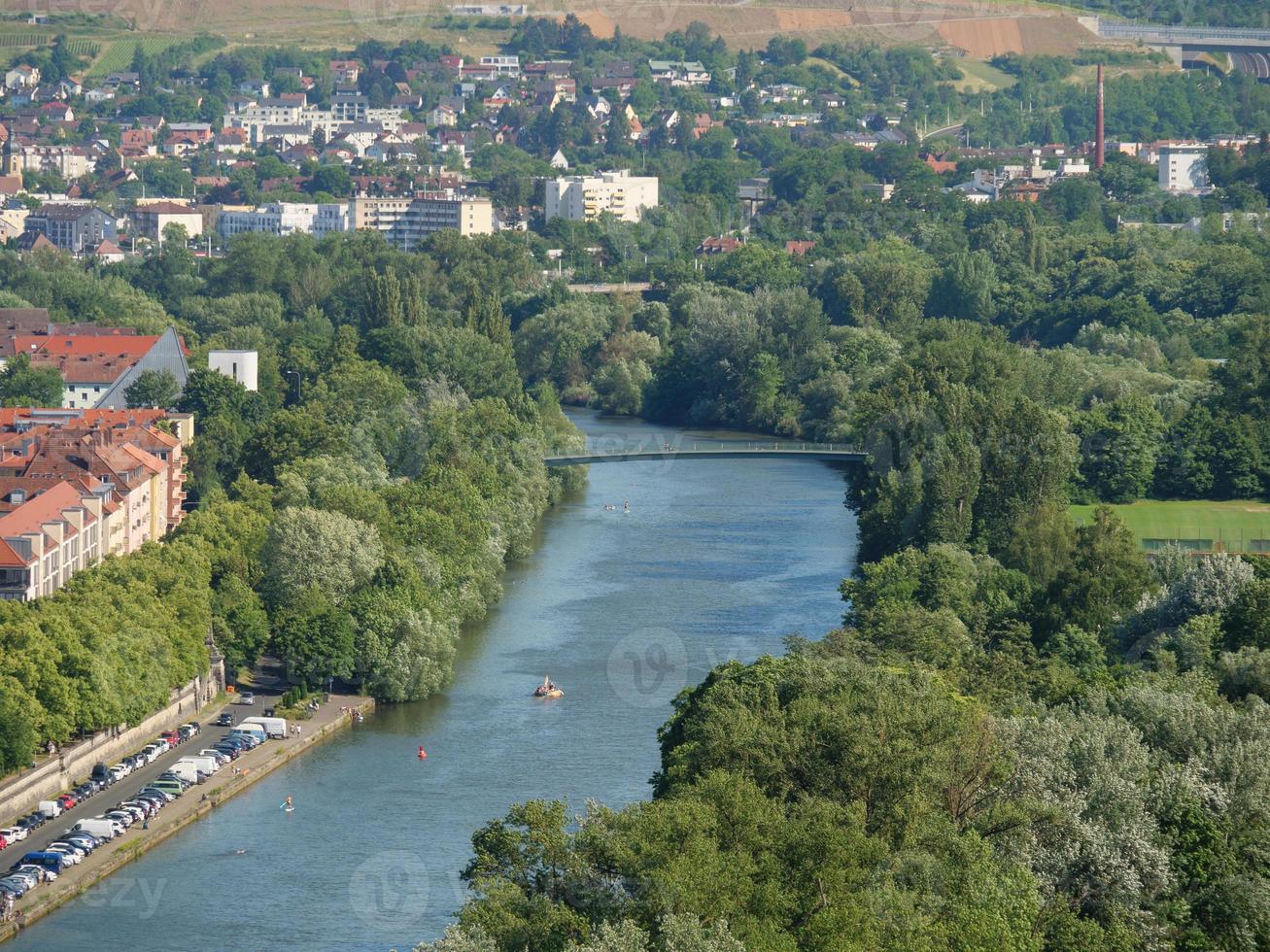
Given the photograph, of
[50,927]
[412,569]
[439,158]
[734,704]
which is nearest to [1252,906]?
[734,704]

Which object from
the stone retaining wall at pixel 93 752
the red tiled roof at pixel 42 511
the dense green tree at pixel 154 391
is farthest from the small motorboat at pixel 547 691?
the dense green tree at pixel 154 391

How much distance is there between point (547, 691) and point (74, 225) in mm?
46641

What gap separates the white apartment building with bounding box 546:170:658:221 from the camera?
69.8m

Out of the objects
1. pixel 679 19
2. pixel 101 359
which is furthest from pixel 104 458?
pixel 679 19

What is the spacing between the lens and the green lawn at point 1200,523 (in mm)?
28906

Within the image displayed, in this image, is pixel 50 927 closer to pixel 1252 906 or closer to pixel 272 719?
pixel 272 719

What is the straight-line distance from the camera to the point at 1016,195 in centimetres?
6556

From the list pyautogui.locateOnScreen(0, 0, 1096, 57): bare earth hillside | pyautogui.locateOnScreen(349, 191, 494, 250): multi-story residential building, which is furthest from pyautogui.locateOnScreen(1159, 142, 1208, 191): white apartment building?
pyautogui.locateOnScreen(0, 0, 1096, 57): bare earth hillside

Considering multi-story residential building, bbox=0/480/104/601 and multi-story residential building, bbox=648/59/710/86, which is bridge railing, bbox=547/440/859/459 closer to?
multi-story residential building, bbox=0/480/104/601

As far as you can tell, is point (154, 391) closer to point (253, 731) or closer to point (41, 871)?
point (253, 731)

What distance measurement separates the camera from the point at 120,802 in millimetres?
20141

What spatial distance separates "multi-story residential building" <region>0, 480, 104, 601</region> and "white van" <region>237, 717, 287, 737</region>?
8.84ft

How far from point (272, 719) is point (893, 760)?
315 inches

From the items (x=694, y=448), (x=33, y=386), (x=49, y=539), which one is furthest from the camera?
(x=33, y=386)
